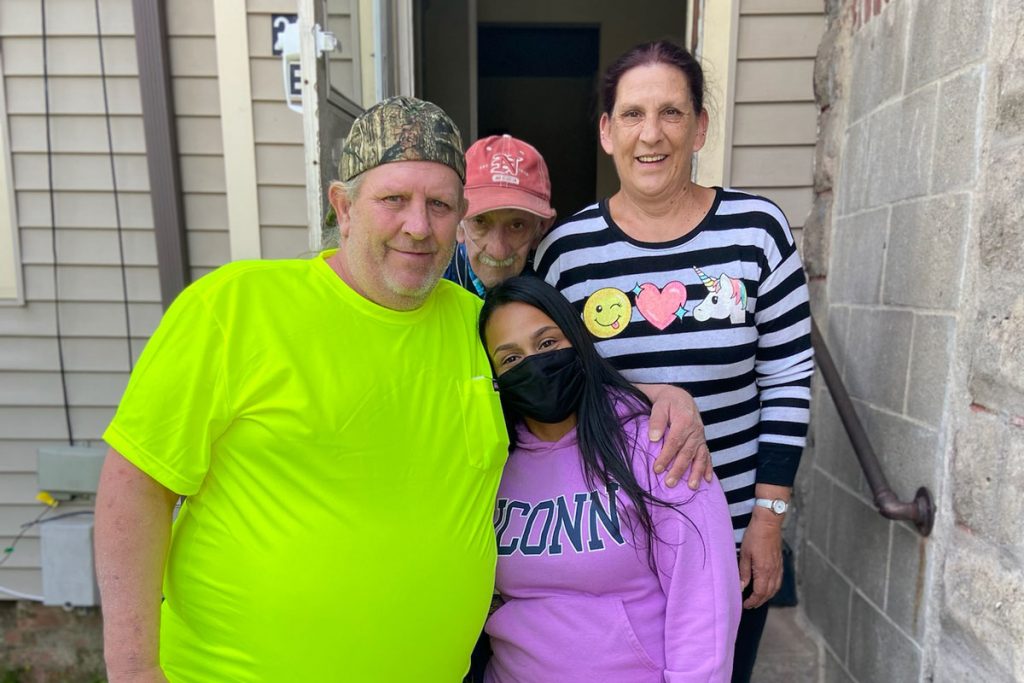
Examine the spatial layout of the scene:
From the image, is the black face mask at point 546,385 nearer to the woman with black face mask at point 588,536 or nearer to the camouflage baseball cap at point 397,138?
the woman with black face mask at point 588,536

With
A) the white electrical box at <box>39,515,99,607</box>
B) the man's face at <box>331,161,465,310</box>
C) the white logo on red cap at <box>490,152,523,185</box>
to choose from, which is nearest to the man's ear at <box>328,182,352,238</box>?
the man's face at <box>331,161,465,310</box>

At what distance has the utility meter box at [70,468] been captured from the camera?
294 cm

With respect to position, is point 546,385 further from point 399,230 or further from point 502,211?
point 502,211

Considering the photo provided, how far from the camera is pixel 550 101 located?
6660 mm

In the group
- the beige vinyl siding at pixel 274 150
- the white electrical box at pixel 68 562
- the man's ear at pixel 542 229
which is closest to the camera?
the man's ear at pixel 542 229

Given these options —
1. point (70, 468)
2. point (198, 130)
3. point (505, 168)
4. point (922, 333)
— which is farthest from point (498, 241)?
point (70, 468)

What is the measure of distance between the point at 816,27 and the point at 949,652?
2247 millimetres

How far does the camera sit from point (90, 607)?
3088 mm

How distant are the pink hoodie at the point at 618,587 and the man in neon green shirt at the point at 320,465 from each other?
0.32 feet

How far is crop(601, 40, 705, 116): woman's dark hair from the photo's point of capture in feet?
4.99

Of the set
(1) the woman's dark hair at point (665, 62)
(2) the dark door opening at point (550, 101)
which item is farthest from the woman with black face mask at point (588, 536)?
(2) the dark door opening at point (550, 101)

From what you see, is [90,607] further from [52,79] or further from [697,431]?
[697,431]

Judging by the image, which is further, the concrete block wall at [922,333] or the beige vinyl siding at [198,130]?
the beige vinyl siding at [198,130]

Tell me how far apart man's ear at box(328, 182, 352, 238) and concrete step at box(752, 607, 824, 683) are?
2139mm
